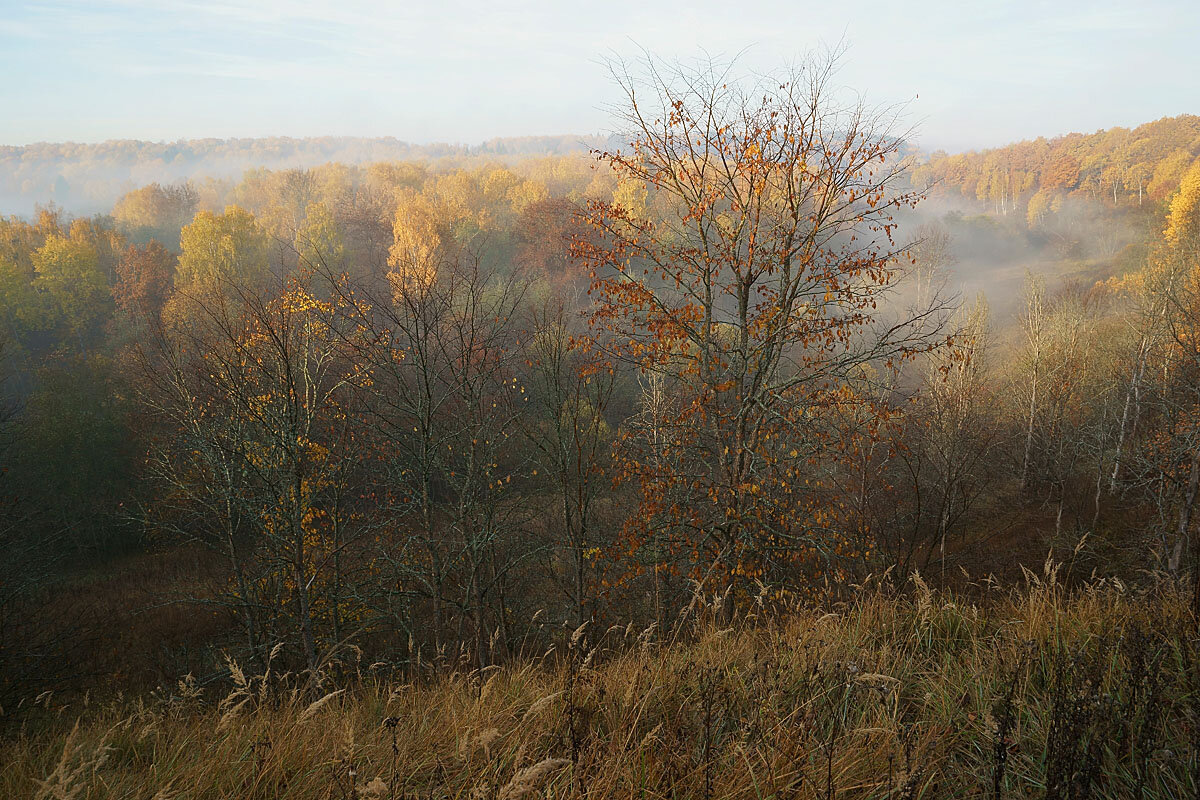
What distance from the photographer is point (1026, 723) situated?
276cm

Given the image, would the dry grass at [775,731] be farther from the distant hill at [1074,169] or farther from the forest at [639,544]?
the distant hill at [1074,169]

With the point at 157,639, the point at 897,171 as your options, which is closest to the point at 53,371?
the point at 157,639

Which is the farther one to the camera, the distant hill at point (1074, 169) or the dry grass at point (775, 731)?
the distant hill at point (1074, 169)

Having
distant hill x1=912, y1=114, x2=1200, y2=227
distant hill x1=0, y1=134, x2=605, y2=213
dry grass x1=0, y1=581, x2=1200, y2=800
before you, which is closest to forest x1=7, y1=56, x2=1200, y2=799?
dry grass x1=0, y1=581, x2=1200, y2=800

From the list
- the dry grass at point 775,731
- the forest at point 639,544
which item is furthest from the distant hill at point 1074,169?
the dry grass at point 775,731

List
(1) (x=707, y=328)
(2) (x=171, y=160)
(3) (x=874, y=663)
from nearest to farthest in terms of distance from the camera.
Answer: (3) (x=874, y=663) → (1) (x=707, y=328) → (2) (x=171, y=160)

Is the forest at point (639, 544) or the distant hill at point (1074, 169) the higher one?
the distant hill at point (1074, 169)

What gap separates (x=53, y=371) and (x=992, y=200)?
406ft

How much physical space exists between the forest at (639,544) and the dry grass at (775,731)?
0.03 metres

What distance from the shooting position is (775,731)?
2.60 metres

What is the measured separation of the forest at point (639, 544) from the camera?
252 centimetres

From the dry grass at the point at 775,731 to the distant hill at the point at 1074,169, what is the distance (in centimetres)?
6819

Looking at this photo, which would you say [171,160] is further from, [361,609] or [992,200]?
[361,609]

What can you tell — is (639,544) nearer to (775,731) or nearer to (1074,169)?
(775,731)
